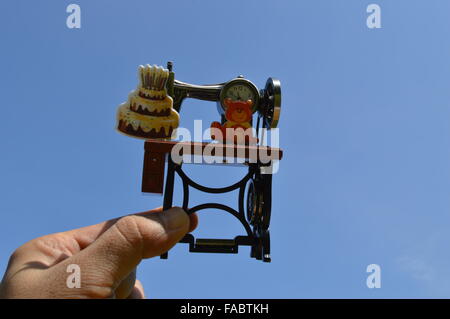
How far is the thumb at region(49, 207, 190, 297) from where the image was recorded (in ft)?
4.74

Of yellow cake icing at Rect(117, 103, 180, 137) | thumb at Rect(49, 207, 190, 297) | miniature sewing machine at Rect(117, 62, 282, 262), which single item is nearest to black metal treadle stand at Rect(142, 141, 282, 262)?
miniature sewing machine at Rect(117, 62, 282, 262)

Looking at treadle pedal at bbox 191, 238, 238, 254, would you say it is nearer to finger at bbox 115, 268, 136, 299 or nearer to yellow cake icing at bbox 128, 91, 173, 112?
finger at bbox 115, 268, 136, 299

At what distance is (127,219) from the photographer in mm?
1659

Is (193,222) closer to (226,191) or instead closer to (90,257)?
(226,191)

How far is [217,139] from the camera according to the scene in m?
2.63

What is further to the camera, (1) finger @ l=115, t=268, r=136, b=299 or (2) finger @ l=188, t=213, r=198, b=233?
(2) finger @ l=188, t=213, r=198, b=233

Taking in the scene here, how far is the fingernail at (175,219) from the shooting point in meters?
1.82

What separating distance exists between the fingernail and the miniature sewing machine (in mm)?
363

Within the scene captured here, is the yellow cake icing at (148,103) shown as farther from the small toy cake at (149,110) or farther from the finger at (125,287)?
the finger at (125,287)

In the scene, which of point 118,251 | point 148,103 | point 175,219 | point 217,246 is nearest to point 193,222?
point 217,246

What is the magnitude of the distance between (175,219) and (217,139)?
0.89m

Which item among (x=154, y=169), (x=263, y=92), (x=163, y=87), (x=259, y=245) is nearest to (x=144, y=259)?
(x=154, y=169)

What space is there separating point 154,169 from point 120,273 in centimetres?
86
